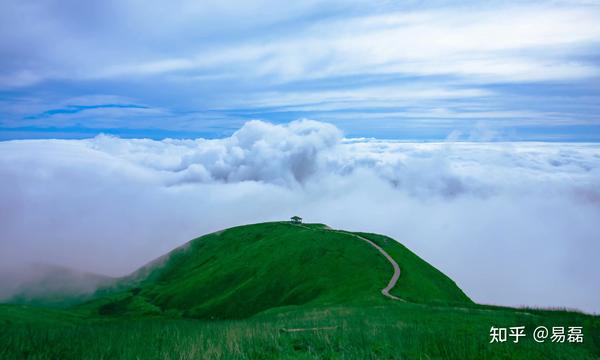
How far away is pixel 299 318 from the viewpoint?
2878cm

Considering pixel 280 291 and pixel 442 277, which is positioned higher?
pixel 442 277

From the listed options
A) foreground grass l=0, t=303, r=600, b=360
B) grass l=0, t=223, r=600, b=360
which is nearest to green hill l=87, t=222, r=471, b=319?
grass l=0, t=223, r=600, b=360

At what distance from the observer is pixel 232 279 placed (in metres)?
149

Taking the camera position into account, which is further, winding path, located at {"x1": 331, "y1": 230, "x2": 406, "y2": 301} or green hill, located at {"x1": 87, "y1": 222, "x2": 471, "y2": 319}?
green hill, located at {"x1": 87, "y1": 222, "x2": 471, "y2": 319}

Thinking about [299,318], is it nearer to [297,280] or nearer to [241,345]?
[241,345]

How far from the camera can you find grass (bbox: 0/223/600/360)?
952 cm

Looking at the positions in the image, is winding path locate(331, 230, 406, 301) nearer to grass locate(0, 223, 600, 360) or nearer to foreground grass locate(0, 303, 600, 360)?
grass locate(0, 223, 600, 360)

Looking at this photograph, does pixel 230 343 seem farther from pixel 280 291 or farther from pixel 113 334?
pixel 280 291

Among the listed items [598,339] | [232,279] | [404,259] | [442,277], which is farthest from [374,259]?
[598,339]

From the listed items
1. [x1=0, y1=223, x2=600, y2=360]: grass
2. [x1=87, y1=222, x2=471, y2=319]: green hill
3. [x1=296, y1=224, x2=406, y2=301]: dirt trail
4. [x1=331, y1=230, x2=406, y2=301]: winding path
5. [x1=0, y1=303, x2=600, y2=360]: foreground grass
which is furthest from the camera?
[x1=87, y1=222, x2=471, y2=319]: green hill

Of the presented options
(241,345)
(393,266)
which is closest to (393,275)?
(393,266)

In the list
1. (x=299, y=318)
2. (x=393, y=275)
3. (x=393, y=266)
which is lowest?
(x=299, y=318)

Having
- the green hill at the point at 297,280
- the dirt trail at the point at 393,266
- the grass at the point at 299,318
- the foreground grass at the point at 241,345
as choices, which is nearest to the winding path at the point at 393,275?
the dirt trail at the point at 393,266

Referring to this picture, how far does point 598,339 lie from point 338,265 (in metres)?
108
